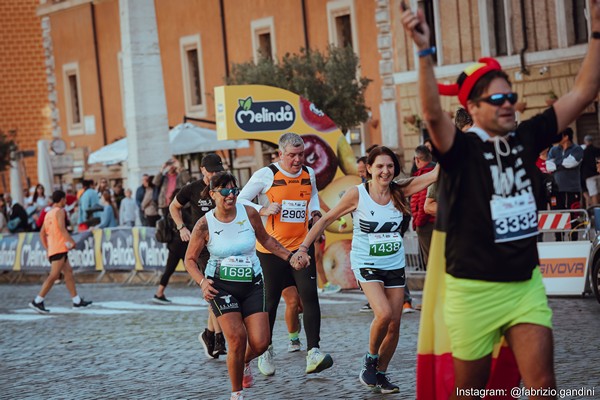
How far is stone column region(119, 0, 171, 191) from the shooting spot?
28344 millimetres

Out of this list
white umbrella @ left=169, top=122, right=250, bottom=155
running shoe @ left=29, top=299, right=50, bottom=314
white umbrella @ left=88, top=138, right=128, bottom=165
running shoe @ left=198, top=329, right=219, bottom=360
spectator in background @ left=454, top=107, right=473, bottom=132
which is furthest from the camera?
white umbrella @ left=88, top=138, right=128, bottom=165

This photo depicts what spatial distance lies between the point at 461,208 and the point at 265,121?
14334mm

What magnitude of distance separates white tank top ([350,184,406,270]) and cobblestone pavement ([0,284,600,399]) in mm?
963

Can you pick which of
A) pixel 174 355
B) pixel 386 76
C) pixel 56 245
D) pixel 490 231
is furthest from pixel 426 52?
pixel 386 76

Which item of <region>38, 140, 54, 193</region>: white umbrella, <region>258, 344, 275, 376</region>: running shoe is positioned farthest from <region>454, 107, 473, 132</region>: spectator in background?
<region>38, 140, 54, 193</region>: white umbrella

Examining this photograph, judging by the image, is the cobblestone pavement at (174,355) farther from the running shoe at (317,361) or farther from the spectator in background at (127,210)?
the spectator in background at (127,210)

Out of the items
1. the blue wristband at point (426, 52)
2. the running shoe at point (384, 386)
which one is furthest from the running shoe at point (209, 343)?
the blue wristband at point (426, 52)

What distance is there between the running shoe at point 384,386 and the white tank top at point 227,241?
3.88 ft

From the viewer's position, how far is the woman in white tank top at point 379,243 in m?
10.2

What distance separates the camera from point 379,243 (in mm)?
10523

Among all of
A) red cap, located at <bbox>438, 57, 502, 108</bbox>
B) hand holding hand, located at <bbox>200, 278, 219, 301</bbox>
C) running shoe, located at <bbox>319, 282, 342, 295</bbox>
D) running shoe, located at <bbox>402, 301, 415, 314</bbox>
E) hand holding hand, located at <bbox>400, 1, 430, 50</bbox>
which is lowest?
running shoe, located at <bbox>319, 282, 342, 295</bbox>

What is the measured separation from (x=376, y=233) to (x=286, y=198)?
1781mm

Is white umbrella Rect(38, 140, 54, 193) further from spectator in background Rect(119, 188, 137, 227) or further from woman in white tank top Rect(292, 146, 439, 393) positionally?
woman in white tank top Rect(292, 146, 439, 393)

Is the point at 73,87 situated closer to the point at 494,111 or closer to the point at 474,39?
the point at 474,39
